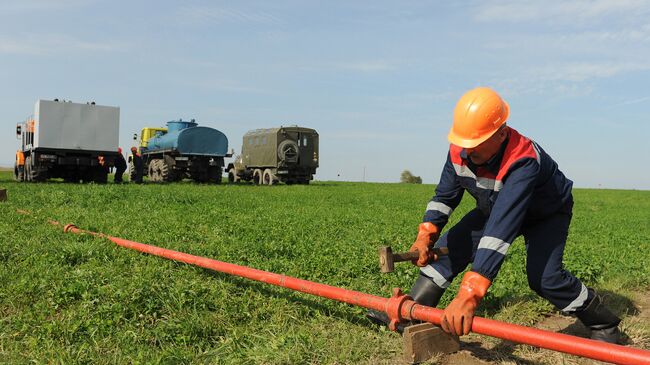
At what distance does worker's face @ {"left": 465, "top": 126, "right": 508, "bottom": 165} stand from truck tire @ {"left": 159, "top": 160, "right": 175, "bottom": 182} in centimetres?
2472

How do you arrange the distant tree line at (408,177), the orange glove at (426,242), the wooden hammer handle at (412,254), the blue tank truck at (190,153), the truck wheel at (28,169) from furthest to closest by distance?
the distant tree line at (408,177) → the blue tank truck at (190,153) → the truck wheel at (28,169) → the orange glove at (426,242) → the wooden hammer handle at (412,254)

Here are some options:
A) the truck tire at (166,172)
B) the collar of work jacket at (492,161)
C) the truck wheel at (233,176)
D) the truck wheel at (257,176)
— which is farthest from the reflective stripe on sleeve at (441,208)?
the truck wheel at (233,176)

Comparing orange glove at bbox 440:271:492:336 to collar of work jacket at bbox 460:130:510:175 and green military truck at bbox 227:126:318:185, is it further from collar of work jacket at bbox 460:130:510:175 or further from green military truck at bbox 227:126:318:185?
green military truck at bbox 227:126:318:185

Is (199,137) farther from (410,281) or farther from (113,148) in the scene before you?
(410,281)

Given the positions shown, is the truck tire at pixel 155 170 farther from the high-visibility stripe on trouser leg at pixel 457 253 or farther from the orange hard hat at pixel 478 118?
the orange hard hat at pixel 478 118

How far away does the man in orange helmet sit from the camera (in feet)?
11.6

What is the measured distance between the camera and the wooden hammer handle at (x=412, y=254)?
Result: 4090 millimetres

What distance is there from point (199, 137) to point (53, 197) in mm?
15012

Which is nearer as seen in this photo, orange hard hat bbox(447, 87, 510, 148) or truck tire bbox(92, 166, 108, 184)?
orange hard hat bbox(447, 87, 510, 148)

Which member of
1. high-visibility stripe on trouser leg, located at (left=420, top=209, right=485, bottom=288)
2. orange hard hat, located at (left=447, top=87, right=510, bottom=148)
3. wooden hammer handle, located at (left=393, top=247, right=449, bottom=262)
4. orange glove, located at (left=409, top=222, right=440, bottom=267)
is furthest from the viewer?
high-visibility stripe on trouser leg, located at (left=420, top=209, right=485, bottom=288)

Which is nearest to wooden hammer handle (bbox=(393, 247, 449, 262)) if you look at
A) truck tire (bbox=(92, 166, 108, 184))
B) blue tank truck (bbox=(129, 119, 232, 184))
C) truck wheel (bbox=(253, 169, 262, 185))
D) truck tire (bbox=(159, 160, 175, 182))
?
truck tire (bbox=(92, 166, 108, 184))

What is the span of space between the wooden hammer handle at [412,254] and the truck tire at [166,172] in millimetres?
24088

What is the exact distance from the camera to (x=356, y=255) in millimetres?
7004

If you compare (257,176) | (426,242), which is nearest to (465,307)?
(426,242)
